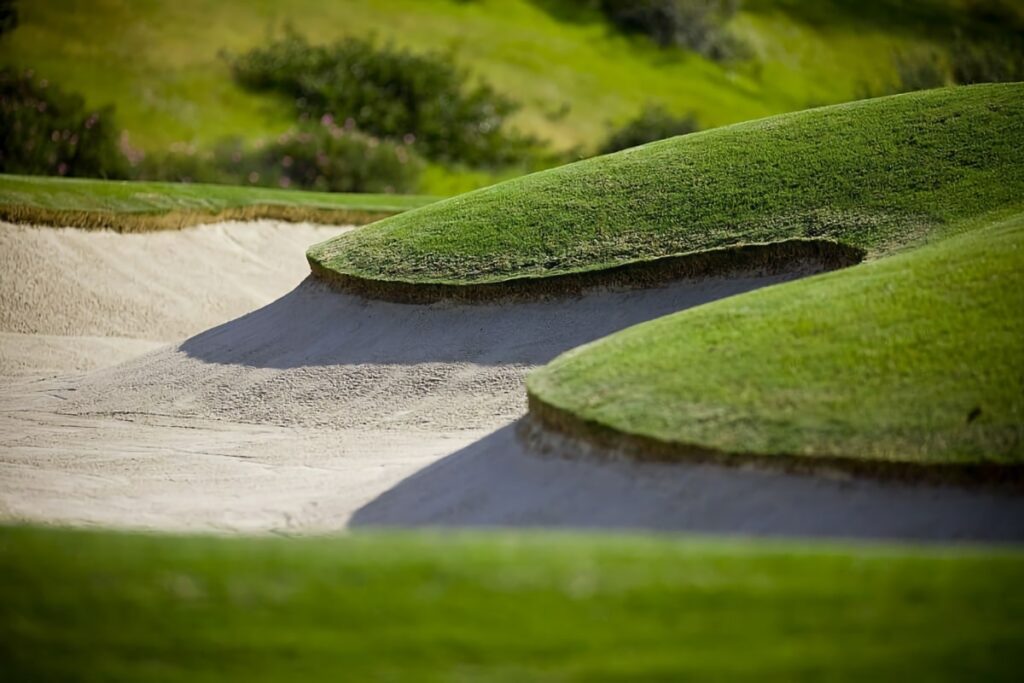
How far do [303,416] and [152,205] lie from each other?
7517 mm

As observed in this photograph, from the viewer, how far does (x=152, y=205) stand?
18438 millimetres

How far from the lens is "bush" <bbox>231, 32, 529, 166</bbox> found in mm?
37562

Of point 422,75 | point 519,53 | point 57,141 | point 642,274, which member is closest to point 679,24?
point 519,53

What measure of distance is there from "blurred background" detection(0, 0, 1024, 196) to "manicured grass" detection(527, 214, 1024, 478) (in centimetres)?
1918

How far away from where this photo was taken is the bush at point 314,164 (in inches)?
1105

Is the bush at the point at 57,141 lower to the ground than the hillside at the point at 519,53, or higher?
lower

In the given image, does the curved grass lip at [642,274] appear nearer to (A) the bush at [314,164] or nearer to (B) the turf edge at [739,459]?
(B) the turf edge at [739,459]

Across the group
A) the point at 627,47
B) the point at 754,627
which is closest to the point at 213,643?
the point at 754,627

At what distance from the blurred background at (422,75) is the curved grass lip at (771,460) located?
20098 millimetres

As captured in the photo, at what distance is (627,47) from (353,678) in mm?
42094

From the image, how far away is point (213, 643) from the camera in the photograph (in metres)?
4.80

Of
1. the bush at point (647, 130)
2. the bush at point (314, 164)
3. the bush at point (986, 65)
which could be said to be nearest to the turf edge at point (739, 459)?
the bush at point (314, 164)

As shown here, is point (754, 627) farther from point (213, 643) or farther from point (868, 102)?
point (868, 102)

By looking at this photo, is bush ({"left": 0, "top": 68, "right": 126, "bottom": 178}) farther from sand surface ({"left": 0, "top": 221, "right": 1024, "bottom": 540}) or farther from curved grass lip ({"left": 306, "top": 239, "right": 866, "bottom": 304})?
curved grass lip ({"left": 306, "top": 239, "right": 866, "bottom": 304})
